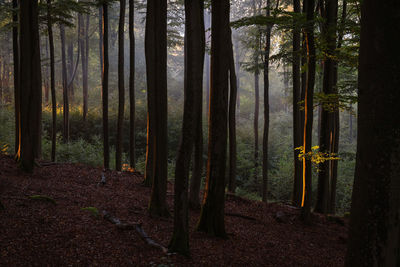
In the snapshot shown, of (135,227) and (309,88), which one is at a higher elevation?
(309,88)

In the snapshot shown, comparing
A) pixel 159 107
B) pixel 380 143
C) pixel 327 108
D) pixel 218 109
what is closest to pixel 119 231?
pixel 159 107

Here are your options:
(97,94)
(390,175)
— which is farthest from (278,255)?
Answer: (97,94)

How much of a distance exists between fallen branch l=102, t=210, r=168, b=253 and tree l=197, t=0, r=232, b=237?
4.99ft

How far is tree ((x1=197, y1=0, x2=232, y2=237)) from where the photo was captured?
6605 mm

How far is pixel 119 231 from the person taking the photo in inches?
248

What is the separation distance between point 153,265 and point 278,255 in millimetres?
3279

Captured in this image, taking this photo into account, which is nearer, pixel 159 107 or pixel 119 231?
pixel 119 231

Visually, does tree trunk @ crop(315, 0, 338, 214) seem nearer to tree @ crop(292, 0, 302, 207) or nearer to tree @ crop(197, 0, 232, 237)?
tree @ crop(292, 0, 302, 207)

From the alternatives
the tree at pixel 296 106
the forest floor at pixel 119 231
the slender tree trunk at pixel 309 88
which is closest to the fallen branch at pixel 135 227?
the forest floor at pixel 119 231

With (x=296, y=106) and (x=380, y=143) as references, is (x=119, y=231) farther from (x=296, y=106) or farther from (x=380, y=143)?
(x=296, y=106)

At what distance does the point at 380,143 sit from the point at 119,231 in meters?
5.18

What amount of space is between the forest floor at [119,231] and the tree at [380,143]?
9.72ft

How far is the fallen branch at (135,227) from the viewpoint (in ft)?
18.6

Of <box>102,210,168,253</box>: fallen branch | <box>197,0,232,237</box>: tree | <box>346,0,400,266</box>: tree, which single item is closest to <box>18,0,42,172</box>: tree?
<box>102,210,168,253</box>: fallen branch
